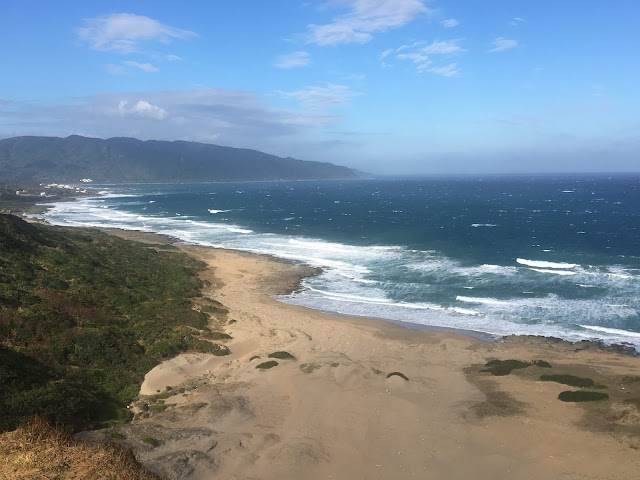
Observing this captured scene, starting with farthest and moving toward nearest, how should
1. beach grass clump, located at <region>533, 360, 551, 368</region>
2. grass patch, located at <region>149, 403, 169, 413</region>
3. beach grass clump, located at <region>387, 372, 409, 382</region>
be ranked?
beach grass clump, located at <region>533, 360, 551, 368</region>, beach grass clump, located at <region>387, 372, 409, 382</region>, grass patch, located at <region>149, 403, 169, 413</region>

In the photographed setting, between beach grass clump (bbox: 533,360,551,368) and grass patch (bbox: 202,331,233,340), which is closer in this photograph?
beach grass clump (bbox: 533,360,551,368)

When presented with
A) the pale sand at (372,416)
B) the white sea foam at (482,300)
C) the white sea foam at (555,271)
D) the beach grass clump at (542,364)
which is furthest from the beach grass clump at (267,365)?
the white sea foam at (555,271)

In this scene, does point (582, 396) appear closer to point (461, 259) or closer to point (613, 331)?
point (613, 331)

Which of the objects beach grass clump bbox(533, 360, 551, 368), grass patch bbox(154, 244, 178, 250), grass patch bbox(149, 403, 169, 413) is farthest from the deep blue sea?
grass patch bbox(149, 403, 169, 413)

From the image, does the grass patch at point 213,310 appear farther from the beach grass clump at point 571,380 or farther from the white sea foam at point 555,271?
the white sea foam at point 555,271

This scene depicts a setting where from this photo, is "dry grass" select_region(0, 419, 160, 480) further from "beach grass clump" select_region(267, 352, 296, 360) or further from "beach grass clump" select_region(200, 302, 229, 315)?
"beach grass clump" select_region(200, 302, 229, 315)

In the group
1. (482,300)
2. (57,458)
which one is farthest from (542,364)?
(57,458)

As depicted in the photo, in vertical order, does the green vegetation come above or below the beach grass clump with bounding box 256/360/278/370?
above
